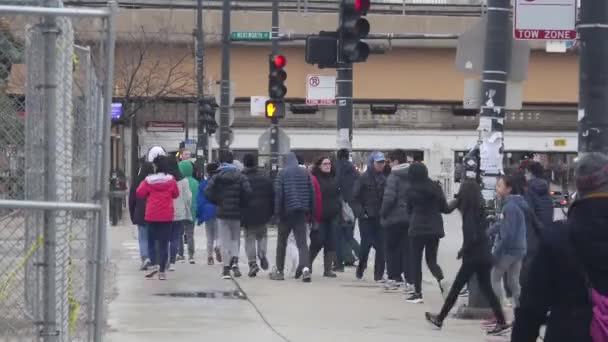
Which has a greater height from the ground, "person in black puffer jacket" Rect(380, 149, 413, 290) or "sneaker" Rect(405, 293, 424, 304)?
"person in black puffer jacket" Rect(380, 149, 413, 290)

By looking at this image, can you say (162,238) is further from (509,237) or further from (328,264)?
(509,237)

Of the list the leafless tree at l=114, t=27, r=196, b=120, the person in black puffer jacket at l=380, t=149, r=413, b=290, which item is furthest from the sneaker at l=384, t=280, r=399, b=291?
the leafless tree at l=114, t=27, r=196, b=120

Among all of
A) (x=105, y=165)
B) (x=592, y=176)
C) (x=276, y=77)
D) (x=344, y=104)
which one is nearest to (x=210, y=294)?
(x=344, y=104)

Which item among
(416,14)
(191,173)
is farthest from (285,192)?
(416,14)

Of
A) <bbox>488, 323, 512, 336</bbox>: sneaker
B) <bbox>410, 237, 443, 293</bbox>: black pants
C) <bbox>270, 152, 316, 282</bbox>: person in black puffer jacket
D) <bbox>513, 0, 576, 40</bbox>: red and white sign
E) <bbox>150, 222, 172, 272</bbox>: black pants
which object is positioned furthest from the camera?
<bbox>270, 152, 316, 282</bbox>: person in black puffer jacket

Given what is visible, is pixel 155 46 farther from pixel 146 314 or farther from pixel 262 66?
pixel 146 314

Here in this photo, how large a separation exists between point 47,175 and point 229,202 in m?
11.1

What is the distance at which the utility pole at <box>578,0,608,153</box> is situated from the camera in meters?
10.1

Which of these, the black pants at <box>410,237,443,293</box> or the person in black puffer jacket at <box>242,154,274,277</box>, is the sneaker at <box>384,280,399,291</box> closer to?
the black pants at <box>410,237,443,293</box>

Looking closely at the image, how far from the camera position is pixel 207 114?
33000 mm

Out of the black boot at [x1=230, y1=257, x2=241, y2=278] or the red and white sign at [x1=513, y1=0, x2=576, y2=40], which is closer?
the red and white sign at [x1=513, y1=0, x2=576, y2=40]

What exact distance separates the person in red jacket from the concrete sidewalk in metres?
0.53

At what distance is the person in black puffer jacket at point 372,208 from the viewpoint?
679 inches

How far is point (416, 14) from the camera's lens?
111ft
